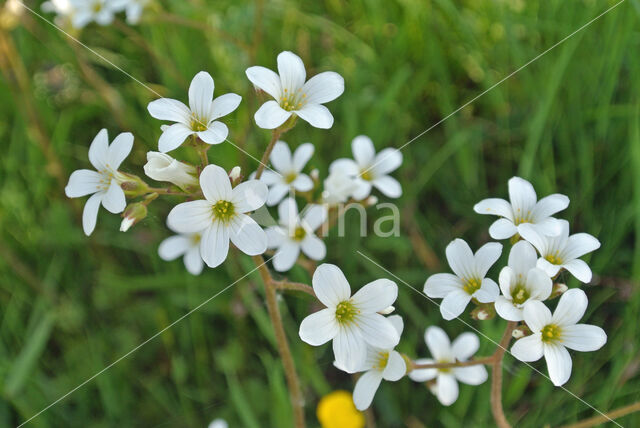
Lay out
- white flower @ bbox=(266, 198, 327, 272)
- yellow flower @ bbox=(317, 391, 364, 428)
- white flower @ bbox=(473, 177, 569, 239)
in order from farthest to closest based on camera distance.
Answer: yellow flower @ bbox=(317, 391, 364, 428)
white flower @ bbox=(266, 198, 327, 272)
white flower @ bbox=(473, 177, 569, 239)

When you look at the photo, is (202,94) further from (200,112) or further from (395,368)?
(395,368)

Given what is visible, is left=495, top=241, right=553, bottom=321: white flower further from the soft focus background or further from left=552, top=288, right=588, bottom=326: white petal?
the soft focus background

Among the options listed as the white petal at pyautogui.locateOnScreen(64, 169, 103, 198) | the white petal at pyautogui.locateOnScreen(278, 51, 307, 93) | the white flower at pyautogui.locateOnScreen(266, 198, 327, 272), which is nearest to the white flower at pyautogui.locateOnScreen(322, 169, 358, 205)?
the white flower at pyautogui.locateOnScreen(266, 198, 327, 272)

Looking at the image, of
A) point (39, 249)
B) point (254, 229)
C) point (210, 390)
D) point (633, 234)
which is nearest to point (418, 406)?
point (210, 390)

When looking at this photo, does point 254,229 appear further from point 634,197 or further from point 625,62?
point 625,62

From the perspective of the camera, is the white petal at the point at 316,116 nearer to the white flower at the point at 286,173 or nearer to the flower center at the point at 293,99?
the flower center at the point at 293,99

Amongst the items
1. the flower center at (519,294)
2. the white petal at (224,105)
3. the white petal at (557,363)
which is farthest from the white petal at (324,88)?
the white petal at (557,363)
